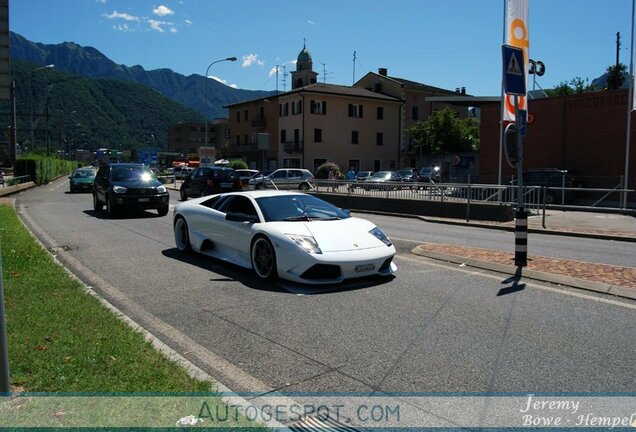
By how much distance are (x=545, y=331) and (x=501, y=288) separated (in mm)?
1972

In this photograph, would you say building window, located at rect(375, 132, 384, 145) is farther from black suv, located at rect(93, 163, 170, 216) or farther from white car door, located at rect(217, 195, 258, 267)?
white car door, located at rect(217, 195, 258, 267)

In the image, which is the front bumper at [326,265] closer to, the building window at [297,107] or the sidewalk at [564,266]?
the sidewalk at [564,266]

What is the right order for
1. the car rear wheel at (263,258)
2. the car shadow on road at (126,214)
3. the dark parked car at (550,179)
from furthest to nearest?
1. the dark parked car at (550,179)
2. the car shadow on road at (126,214)
3. the car rear wheel at (263,258)

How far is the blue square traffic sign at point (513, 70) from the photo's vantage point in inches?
344

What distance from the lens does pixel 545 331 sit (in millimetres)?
5508

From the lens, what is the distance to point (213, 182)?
2616 cm

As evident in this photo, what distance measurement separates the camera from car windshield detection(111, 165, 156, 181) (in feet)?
62.4

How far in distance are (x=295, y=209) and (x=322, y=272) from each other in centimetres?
152

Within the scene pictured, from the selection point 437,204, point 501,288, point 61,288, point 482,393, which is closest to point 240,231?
point 61,288

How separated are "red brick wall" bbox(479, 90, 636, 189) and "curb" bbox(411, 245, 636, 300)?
19.8m

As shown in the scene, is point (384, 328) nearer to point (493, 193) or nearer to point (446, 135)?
point (493, 193)

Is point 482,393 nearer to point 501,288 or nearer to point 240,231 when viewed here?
point 501,288

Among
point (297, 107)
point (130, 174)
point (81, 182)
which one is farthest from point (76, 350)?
point (297, 107)

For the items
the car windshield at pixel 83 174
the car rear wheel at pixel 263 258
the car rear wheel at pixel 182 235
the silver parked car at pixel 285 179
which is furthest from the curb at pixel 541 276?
the car windshield at pixel 83 174
